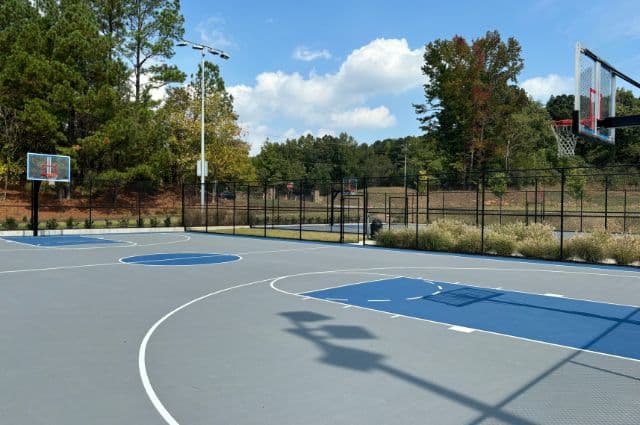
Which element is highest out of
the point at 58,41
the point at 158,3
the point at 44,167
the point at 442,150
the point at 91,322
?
the point at 158,3

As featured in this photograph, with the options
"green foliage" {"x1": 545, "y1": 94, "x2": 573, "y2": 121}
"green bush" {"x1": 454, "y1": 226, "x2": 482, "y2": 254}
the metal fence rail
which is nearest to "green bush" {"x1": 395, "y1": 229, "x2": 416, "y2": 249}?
"green bush" {"x1": 454, "y1": 226, "x2": 482, "y2": 254}

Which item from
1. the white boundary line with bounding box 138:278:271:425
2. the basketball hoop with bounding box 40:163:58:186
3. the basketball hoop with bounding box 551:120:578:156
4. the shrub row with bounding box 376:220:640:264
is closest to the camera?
the white boundary line with bounding box 138:278:271:425

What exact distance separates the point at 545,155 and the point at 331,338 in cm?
5632

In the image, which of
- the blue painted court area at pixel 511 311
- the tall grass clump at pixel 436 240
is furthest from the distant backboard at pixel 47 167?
the blue painted court area at pixel 511 311

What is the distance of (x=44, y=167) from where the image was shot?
22531 mm

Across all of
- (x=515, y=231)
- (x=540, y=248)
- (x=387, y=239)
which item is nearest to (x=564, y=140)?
(x=515, y=231)

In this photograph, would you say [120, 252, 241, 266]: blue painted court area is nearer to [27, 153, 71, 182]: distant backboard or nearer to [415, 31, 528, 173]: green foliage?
[27, 153, 71, 182]: distant backboard

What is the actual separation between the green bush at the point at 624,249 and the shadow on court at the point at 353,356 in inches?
421

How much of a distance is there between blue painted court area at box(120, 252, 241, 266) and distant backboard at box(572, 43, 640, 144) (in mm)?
9587

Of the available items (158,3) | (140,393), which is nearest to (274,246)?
(140,393)

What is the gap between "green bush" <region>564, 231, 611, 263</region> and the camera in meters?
14.5

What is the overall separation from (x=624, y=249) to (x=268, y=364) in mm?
12623

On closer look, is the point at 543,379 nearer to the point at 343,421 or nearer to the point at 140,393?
the point at 343,421

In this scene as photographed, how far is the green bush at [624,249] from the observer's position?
547 inches
